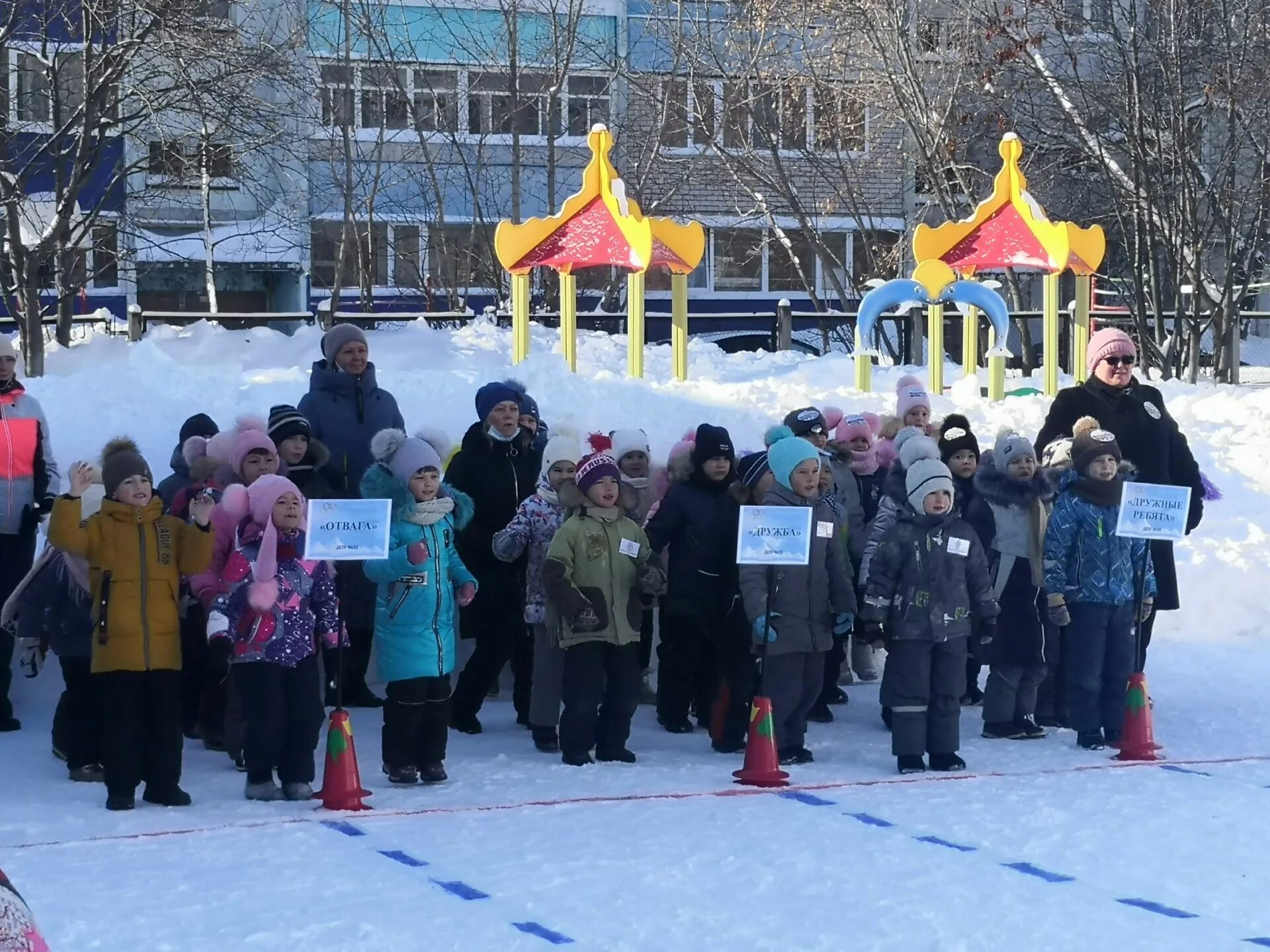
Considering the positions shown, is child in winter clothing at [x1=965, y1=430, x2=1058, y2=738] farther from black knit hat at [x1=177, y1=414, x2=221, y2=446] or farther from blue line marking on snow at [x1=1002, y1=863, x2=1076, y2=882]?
black knit hat at [x1=177, y1=414, x2=221, y2=446]

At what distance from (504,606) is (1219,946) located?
482cm

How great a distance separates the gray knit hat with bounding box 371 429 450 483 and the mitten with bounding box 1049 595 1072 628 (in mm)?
3077

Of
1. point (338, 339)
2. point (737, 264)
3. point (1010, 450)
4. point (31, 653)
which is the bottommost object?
point (31, 653)

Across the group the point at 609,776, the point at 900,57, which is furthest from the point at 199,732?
the point at 900,57

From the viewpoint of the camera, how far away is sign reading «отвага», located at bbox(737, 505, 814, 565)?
336 inches

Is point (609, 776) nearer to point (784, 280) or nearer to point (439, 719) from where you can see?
point (439, 719)

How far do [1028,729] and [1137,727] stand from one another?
0.68m

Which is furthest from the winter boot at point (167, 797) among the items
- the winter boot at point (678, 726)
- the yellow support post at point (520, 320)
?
the yellow support post at point (520, 320)

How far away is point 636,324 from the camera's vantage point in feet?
55.2

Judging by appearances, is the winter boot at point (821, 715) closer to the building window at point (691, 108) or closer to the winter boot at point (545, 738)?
the winter boot at point (545, 738)

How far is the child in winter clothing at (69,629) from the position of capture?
8445 millimetres

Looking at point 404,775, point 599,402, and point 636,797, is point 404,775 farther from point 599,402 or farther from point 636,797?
point 599,402

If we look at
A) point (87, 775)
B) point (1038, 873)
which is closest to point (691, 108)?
point (87, 775)

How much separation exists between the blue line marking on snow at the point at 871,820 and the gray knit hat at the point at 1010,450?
2633mm
